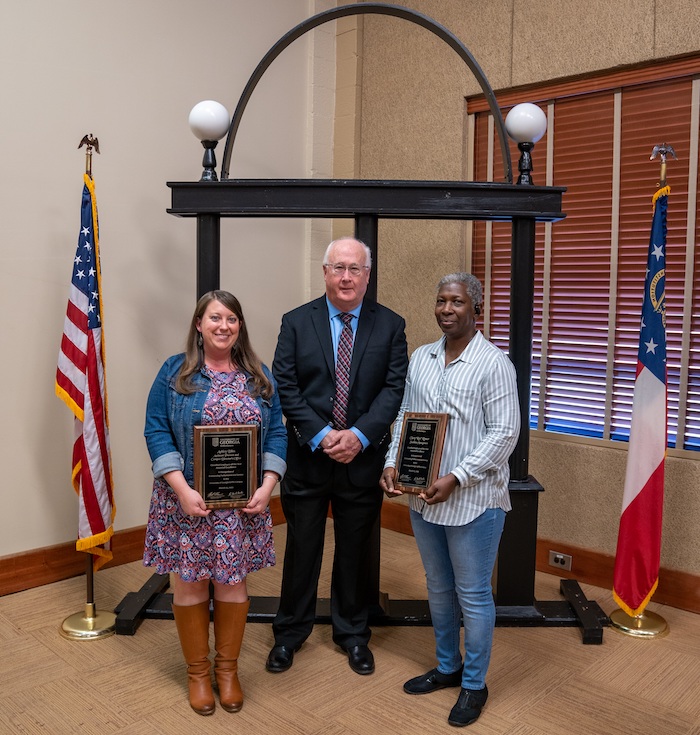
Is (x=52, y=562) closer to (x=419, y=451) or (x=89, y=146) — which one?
(x=89, y=146)

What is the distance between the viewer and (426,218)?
10.2 ft

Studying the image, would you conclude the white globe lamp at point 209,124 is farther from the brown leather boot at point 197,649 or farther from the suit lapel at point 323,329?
the brown leather boot at point 197,649

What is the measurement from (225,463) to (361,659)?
0.99 m

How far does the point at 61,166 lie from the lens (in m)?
3.49

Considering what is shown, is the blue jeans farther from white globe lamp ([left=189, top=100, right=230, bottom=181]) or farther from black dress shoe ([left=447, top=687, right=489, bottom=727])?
white globe lamp ([left=189, top=100, right=230, bottom=181])

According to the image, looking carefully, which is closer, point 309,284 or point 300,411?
point 300,411

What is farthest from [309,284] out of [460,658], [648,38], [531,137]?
[460,658]

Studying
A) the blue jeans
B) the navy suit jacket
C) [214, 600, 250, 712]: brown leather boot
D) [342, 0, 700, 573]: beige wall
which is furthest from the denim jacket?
[342, 0, 700, 573]: beige wall

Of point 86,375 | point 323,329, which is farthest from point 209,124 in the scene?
point 86,375

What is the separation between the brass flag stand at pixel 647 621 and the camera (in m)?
3.12

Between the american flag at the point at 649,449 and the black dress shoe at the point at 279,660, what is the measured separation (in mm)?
1437

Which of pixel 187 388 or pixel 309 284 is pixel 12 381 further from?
pixel 309 284

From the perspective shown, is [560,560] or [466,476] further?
[560,560]

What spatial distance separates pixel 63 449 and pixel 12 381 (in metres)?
0.42
